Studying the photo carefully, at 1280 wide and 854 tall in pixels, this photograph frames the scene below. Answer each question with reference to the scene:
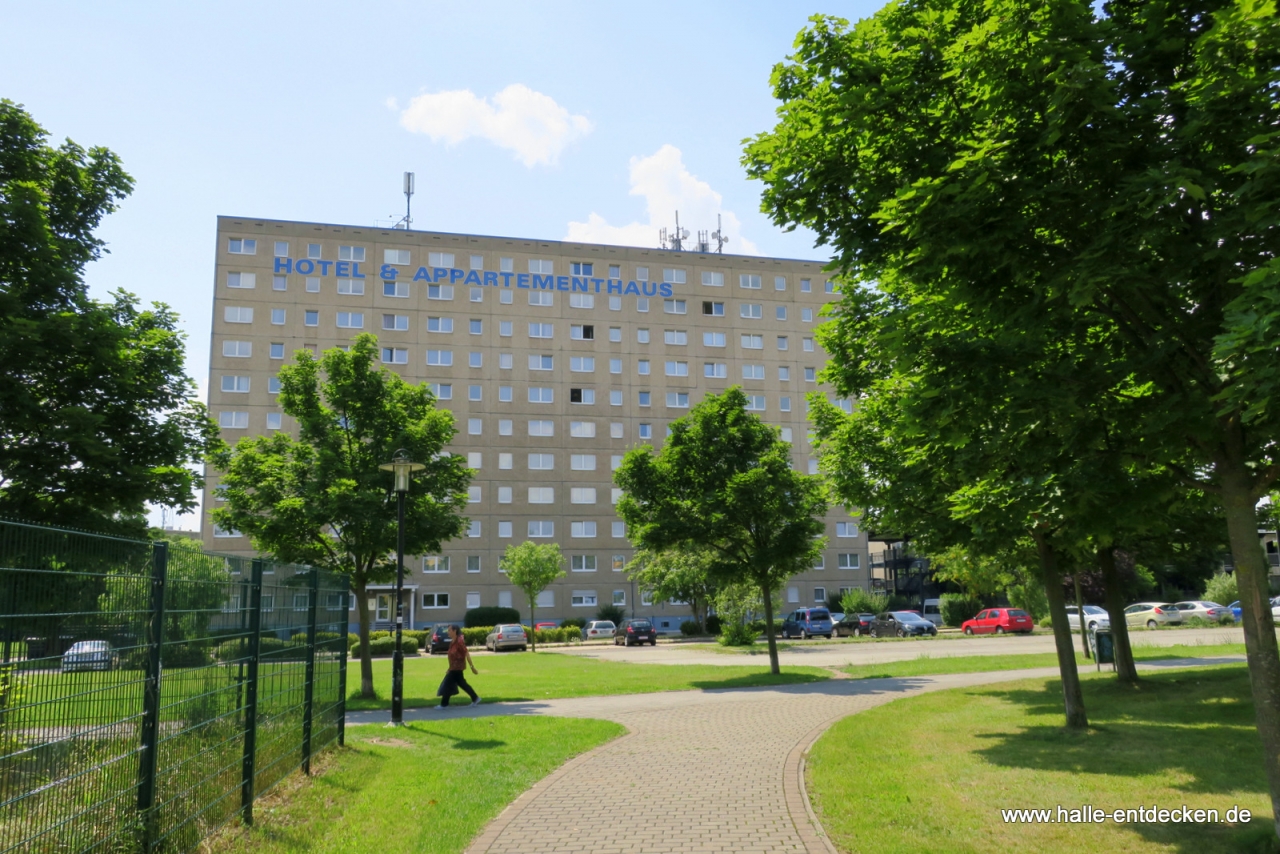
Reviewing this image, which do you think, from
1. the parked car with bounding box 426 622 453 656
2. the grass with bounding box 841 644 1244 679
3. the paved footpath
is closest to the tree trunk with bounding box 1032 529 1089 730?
the paved footpath

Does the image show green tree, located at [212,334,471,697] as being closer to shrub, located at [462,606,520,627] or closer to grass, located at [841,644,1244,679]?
grass, located at [841,644,1244,679]

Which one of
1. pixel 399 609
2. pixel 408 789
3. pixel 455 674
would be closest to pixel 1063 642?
pixel 408 789

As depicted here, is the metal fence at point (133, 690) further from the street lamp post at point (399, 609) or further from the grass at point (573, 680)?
the grass at point (573, 680)

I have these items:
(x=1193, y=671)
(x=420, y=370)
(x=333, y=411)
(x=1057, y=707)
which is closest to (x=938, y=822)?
(x=1057, y=707)

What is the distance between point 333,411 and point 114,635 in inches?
674

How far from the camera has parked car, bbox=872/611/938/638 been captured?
156 ft

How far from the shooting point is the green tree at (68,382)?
14438 millimetres

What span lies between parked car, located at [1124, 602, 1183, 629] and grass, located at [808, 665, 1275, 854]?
35.8 m

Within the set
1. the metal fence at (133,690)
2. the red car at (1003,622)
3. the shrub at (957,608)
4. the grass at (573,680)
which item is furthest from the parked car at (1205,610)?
the metal fence at (133,690)

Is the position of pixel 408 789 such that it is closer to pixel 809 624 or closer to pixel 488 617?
pixel 809 624

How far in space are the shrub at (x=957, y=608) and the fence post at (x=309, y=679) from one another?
5454 centimetres

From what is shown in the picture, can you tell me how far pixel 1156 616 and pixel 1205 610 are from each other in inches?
88.0

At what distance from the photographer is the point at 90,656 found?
5.14 metres

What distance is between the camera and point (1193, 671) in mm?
19734
